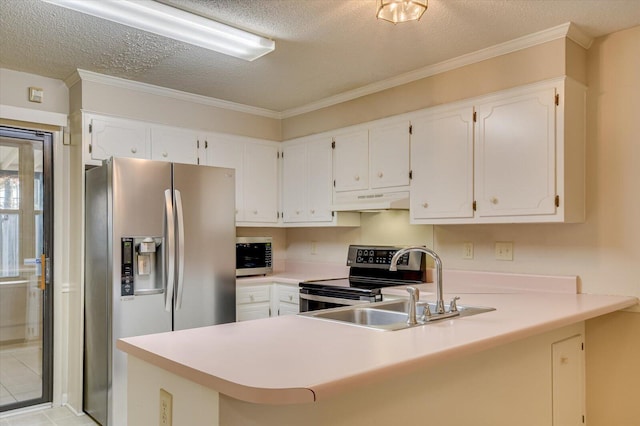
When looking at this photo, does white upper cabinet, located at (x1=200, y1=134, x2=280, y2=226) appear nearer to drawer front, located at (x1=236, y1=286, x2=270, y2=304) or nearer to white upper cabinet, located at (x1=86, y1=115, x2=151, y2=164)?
white upper cabinet, located at (x1=86, y1=115, x2=151, y2=164)

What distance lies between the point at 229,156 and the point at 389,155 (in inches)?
55.9

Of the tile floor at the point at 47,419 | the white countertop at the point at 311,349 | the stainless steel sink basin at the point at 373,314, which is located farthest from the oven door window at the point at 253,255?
the white countertop at the point at 311,349

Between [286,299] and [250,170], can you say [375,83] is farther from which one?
[286,299]

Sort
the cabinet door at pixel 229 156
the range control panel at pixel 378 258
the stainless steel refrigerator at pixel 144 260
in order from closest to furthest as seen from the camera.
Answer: the stainless steel refrigerator at pixel 144 260, the range control panel at pixel 378 258, the cabinet door at pixel 229 156

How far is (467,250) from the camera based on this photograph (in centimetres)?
326

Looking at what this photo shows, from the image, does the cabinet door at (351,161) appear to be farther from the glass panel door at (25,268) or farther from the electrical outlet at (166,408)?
the electrical outlet at (166,408)

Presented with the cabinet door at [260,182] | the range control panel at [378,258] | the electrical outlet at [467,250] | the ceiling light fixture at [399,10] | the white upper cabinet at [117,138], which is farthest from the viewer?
the cabinet door at [260,182]

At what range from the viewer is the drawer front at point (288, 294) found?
3.73 meters

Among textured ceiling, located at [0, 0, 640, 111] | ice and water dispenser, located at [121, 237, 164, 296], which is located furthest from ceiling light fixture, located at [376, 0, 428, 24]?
ice and water dispenser, located at [121, 237, 164, 296]

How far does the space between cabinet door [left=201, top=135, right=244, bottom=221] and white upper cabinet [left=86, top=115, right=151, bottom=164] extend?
53 cm

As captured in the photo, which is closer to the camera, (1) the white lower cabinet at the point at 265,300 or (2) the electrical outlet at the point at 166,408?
(2) the electrical outlet at the point at 166,408

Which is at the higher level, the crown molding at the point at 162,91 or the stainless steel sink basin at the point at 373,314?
the crown molding at the point at 162,91

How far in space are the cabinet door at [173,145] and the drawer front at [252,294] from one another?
43.8 inches

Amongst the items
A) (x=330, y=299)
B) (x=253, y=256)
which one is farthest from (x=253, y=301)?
(x=330, y=299)
